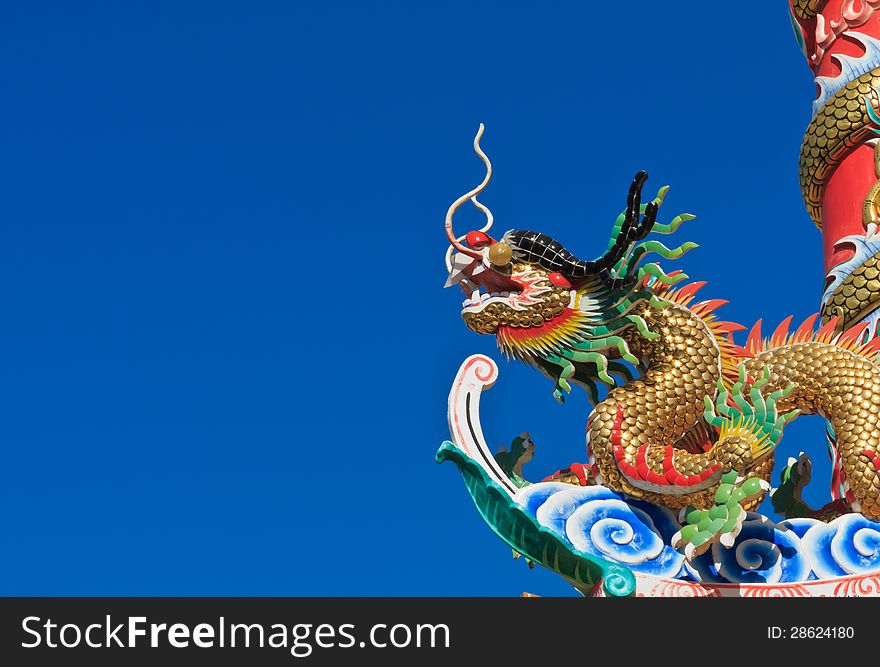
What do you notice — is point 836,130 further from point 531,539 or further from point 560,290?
point 531,539

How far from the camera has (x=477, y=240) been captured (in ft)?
44.5

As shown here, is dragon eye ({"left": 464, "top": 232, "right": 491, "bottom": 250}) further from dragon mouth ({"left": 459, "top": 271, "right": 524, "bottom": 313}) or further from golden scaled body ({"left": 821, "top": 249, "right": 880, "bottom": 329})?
golden scaled body ({"left": 821, "top": 249, "right": 880, "bottom": 329})

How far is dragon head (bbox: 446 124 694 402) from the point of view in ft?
44.0

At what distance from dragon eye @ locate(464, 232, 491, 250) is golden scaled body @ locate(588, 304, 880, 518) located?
134 cm

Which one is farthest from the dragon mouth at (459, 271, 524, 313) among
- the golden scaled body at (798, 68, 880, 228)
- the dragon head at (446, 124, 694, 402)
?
the golden scaled body at (798, 68, 880, 228)

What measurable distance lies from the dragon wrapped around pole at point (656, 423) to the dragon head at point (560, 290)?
1 centimetres

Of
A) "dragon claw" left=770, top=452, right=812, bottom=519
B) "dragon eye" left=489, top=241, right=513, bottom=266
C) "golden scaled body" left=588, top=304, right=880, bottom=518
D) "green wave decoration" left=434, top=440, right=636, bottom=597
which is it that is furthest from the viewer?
"dragon claw" left=770, top=452, right=812, bottom=519

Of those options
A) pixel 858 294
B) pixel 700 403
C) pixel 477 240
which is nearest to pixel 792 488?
pixel 700 403

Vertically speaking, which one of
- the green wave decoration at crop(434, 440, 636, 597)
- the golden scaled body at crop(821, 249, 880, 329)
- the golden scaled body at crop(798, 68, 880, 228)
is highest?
the golden scaled body at crop(798, 68, 880, 228)

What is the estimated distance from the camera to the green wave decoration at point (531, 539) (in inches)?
503

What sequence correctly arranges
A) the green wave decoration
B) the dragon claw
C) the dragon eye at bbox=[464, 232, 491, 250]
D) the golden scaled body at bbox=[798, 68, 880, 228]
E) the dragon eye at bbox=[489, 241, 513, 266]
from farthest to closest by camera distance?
the golden scaled body at bbox=[798, 68, 880, 228]
the dragon claw
the dragon eye at bbox=[464, 232, 491, 250]
the dragon eye at bbox=[489, 241, 513, 266]
the green wave decoration

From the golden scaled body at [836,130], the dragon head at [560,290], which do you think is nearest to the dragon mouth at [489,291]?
the dragon head at [560,290]

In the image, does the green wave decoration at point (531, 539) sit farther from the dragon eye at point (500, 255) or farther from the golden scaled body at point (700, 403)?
the dragon eye at point (500, 255)
